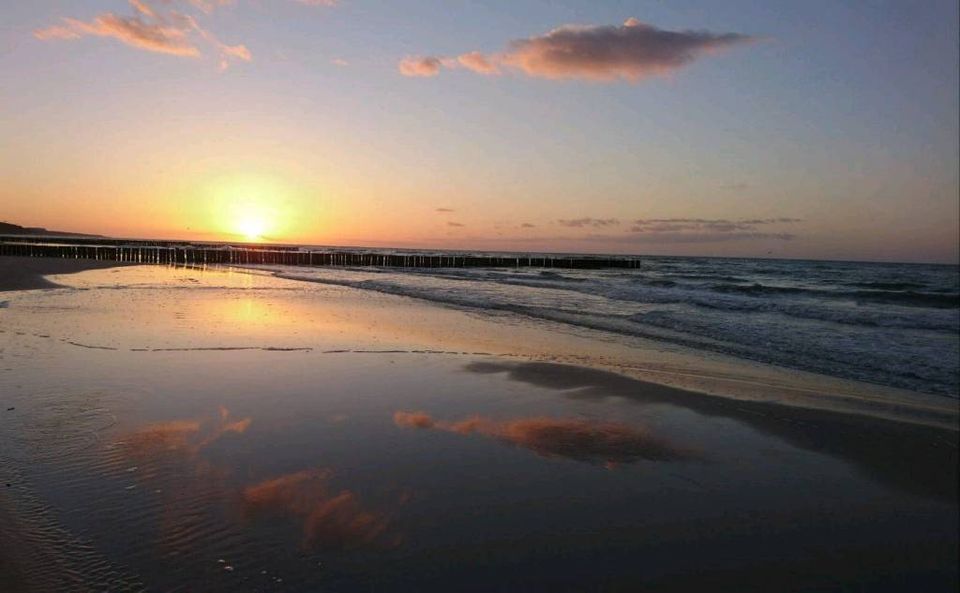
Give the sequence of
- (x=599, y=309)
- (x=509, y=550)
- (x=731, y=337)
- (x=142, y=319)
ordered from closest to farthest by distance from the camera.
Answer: (x=509, y=550), (x=142, y=319), (x=731, y=337), (x=599, y=309)

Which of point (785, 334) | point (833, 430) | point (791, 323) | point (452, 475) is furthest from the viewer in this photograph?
point (791, 323)

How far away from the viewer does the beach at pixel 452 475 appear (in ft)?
13.4

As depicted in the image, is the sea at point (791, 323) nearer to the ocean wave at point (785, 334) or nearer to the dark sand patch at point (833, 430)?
the ocean wave at point (785, 334)

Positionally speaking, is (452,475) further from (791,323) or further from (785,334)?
(791,323)

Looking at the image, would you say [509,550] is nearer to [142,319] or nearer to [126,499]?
[126,499]

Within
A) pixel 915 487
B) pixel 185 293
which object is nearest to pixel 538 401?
pixel 915 487

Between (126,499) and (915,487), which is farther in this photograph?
(915,487)

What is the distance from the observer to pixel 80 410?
7.39 meters

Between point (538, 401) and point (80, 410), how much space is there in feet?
20.4

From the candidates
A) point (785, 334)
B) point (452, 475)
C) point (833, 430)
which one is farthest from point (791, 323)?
point (452, 475)

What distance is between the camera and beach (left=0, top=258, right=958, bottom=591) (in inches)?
161

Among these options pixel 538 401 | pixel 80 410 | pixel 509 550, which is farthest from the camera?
pixel 538 401

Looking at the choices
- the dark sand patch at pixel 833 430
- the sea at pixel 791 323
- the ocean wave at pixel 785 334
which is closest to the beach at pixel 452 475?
the dark sand patch at pixel 833 430

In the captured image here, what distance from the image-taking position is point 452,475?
5.75m
